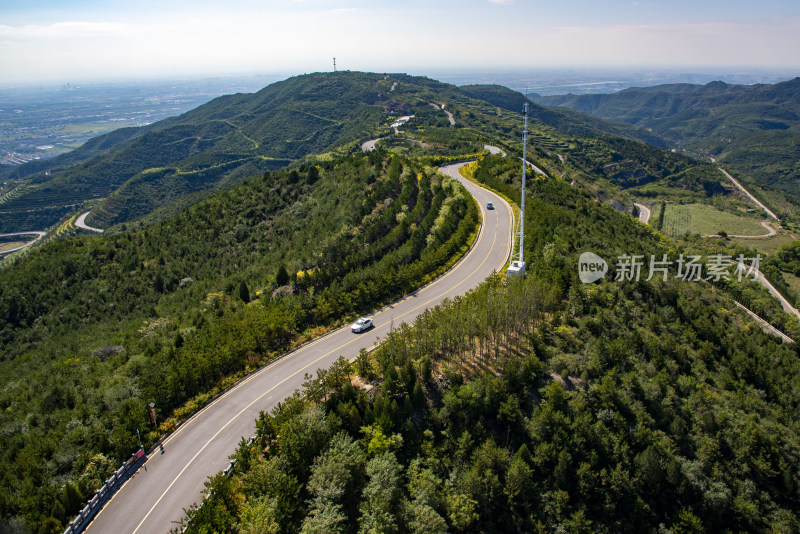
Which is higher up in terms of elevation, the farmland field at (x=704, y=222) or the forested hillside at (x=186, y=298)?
the forested hillside at (x=186, y=298)

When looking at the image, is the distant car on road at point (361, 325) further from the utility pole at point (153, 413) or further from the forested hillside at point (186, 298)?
the utility pole at point (153, 413)

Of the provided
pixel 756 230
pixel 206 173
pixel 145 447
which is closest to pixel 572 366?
pixel 145 447

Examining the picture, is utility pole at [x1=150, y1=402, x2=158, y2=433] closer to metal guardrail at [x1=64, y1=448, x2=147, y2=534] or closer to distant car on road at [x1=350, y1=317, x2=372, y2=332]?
metal guardrail at [x1=64, y1=448, x2=147, y2=534]

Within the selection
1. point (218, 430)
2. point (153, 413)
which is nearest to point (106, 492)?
point (153, 413)

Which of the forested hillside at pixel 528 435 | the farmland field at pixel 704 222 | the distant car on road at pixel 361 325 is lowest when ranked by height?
the farmland field at pixel 704 222

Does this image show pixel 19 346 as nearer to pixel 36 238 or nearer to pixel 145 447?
pixel 145 447

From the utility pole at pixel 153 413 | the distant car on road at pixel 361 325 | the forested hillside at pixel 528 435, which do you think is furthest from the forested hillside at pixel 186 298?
the forested hillside at pixel 528 435

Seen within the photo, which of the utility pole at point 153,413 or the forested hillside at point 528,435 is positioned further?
the utility pole at point 153,413
